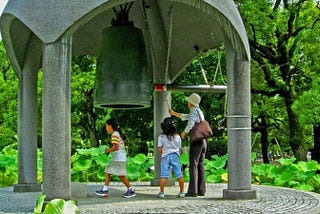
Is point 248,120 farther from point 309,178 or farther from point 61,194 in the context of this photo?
point 309,178

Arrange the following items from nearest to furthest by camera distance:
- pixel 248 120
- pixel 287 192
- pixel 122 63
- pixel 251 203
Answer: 1. pixel 251 203
2. pixel 248 120
3. pixel 122 63
4. pixel 287 192

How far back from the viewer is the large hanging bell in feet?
25.1

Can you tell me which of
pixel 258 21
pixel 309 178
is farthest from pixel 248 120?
pixel 258 21

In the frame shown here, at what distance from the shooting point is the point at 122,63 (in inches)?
304

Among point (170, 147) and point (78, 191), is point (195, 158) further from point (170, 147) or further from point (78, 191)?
point (78, 191)

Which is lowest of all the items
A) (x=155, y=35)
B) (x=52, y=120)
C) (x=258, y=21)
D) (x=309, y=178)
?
(x=309, y=178)

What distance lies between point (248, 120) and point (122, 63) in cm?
197

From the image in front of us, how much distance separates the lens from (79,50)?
408 inches

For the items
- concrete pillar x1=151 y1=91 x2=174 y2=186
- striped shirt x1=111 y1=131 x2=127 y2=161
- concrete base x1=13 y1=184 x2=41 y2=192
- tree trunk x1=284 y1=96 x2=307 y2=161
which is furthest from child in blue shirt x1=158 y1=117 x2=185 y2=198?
tree trunk x1=284 y1=96 x2=307 y2=161

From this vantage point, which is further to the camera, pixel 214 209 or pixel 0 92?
pixel 0 92

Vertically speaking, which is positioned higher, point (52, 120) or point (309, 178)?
point (52, 120)

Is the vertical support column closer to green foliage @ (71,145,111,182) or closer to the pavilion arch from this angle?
the pavilion arch

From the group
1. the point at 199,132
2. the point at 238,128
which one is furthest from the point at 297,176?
the point at 238,128

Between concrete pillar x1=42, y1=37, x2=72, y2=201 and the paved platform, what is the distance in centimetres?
40
